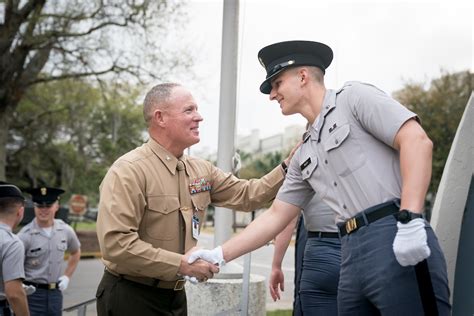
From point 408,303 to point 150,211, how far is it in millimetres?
1392

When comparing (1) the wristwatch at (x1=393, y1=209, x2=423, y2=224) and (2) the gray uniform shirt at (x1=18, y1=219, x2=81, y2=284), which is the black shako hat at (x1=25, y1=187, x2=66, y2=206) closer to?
(2) the gray uniform shirt at (x1=18, y1=219, x2=81, y2=284)

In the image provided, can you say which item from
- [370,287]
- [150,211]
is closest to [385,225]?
[370,287]

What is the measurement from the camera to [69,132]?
88.1ft

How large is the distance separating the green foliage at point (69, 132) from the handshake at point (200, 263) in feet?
51.2

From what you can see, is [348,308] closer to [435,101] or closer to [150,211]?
[150,211]

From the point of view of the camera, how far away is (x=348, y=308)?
2.37 m

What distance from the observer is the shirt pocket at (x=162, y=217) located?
305 cm

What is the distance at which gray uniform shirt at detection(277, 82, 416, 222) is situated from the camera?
2312 mm

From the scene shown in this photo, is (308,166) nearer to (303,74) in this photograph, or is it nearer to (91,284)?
(303,74)

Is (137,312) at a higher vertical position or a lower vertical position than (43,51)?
lower

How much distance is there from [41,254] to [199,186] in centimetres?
283

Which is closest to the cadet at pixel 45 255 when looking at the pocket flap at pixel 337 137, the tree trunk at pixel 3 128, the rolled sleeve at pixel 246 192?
the rolled sleeve at pixel 246 192

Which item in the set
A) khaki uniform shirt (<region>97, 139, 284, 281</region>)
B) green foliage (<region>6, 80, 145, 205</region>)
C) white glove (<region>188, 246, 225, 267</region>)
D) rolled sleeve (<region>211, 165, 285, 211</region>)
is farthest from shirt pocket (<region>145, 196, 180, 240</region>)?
green foliage (<region>6, 80, 145, 205</region>)

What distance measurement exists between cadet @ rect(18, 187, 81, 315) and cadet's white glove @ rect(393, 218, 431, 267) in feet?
14.0
